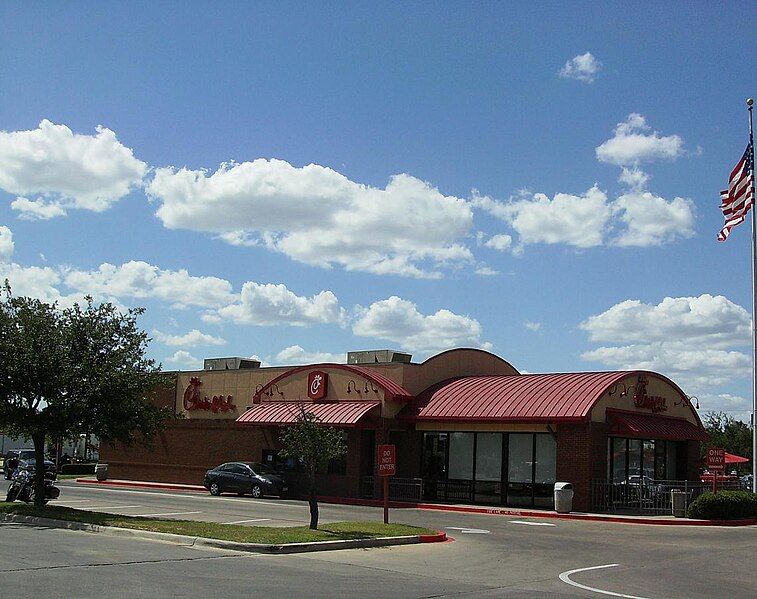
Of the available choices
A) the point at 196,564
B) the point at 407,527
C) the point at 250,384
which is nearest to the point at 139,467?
the point at 250,384

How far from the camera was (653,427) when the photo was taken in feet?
111

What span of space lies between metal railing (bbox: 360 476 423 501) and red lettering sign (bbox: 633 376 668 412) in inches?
340

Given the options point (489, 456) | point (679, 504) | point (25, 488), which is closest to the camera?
point (25, 488)

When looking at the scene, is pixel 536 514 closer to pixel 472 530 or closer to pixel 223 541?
pixel 472 530

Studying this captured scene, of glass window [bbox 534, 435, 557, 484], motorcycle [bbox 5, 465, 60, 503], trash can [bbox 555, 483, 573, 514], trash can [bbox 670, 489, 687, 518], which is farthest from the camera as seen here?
glass window [bbox 534, 435, 557, 484]

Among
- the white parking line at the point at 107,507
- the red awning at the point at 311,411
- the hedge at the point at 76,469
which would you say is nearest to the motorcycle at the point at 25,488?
the white parking line at the point at 107,507

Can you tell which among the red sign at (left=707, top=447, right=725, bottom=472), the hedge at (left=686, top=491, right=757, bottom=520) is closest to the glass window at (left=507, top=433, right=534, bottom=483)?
the red sign at (left=707, top=447, right=725, bottom=472)

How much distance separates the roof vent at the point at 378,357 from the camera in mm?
39312

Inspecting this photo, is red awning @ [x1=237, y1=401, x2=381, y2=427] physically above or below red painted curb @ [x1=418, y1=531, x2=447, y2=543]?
above

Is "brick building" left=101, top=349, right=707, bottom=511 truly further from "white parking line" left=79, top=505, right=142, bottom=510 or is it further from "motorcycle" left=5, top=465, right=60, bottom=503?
"motorcycle" left=5, top=465, right=60, bottom=503

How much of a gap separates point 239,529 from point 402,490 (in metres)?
15.8

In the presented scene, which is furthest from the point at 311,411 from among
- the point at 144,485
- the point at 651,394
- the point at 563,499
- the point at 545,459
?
the point at 651,394

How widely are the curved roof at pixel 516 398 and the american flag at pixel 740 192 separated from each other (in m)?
6.64

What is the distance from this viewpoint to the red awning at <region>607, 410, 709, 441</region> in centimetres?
3237
